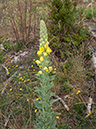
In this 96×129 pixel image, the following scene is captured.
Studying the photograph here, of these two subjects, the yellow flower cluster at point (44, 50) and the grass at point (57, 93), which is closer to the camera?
the yellow flower cluster at point (44, 50)

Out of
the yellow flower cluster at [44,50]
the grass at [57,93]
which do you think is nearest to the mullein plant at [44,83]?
the yellow flower cluster at [44,50]

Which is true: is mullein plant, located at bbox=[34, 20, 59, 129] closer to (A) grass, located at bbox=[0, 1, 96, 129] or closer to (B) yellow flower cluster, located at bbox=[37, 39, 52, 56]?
(B) yellow flower cluster, located at bbox=[37, 39, 52, 56]

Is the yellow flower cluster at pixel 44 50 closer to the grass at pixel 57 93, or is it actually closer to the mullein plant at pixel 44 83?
the mullein plant at pixel 44 83

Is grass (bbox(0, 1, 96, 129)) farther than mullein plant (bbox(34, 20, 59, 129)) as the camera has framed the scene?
Yes

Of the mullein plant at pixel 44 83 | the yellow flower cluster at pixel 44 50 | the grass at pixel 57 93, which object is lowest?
the grass at pixel 57 93

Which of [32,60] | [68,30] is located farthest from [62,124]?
[68,30]

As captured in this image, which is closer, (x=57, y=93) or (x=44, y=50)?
(x=44, y=50)

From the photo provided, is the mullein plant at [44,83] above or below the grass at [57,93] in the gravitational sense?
above

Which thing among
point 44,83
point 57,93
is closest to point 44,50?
point 44,83

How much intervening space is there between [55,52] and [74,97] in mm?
1504

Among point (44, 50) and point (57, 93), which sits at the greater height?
point (44, 50)

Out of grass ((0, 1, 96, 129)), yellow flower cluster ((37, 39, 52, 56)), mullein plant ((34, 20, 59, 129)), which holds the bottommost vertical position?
grass ((0, 1, 96, 129))

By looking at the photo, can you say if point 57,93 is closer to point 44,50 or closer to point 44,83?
point 44,83

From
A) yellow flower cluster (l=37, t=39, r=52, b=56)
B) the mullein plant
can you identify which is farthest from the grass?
yellow flower cluster (l=37, t=39, r=52, b=56)
